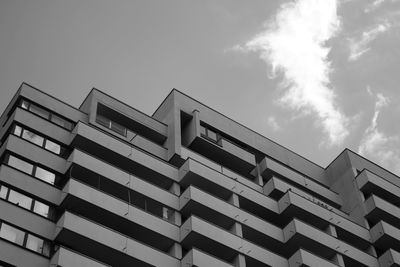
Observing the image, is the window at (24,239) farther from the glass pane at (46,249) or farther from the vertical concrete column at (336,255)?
the vertical concrete column at (336,255)

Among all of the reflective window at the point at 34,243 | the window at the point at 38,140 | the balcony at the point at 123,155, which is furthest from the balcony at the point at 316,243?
the reflective window at the point at 34,243

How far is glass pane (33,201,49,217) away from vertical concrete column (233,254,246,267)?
13.6m

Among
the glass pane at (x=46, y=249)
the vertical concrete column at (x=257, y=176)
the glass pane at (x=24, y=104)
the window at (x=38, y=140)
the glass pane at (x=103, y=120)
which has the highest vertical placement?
the glass pane at (x=103, y=120)

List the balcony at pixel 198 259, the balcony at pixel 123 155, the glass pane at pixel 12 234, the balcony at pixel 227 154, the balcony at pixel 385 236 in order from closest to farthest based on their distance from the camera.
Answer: the glass pane at pixel 12 234
the balcony at pixel 198 259
the balcony at pixel 123 155
the balcony at pixel 385 236
the balcony at pixel 227 154

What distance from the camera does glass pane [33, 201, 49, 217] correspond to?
159 feet

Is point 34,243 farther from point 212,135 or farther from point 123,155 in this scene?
point 212,135

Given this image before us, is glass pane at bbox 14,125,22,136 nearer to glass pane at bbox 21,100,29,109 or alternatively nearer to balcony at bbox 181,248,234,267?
glass pane at bbox 21,100,29,109

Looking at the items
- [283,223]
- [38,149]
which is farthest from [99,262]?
[283,223]

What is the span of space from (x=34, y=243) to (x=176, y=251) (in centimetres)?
1004

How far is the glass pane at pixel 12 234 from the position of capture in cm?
4528

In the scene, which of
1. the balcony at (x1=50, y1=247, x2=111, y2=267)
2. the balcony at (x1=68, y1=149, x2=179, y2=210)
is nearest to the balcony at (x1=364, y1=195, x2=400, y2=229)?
the balcony at (x1=68, y1=149, x2=179, y2=210)

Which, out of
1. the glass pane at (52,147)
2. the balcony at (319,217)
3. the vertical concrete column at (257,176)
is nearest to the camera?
the glass pane at (52,147)

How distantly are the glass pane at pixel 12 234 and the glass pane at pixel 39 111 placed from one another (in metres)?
13.0

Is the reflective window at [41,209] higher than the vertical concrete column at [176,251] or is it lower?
higher
